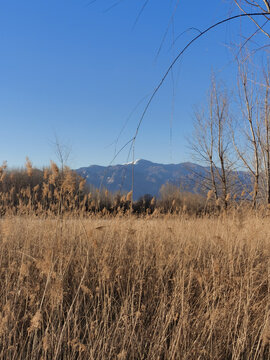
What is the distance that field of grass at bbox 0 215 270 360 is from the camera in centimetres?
190

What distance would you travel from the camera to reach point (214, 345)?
2109mm

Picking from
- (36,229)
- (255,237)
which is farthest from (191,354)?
(36,229)

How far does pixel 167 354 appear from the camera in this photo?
1.97 metres

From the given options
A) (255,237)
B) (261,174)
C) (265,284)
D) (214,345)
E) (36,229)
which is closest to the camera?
(214,345)

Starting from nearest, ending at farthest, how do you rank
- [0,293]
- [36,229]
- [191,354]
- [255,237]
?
[191,354]
[0,293]
[255,237]
[36,229]

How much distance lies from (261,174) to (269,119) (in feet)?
10.6

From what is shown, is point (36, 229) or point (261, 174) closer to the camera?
point (36, 229)

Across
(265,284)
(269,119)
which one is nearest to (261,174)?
(269,119)

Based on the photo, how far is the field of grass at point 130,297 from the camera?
1.90m

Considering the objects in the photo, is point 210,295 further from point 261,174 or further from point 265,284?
point 261,174

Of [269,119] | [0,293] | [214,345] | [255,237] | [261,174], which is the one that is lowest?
[214,345]

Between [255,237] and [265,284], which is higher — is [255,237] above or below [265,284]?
above

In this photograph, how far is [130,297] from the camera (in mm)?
2545

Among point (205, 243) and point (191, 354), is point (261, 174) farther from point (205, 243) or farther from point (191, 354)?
point (191, 354)
